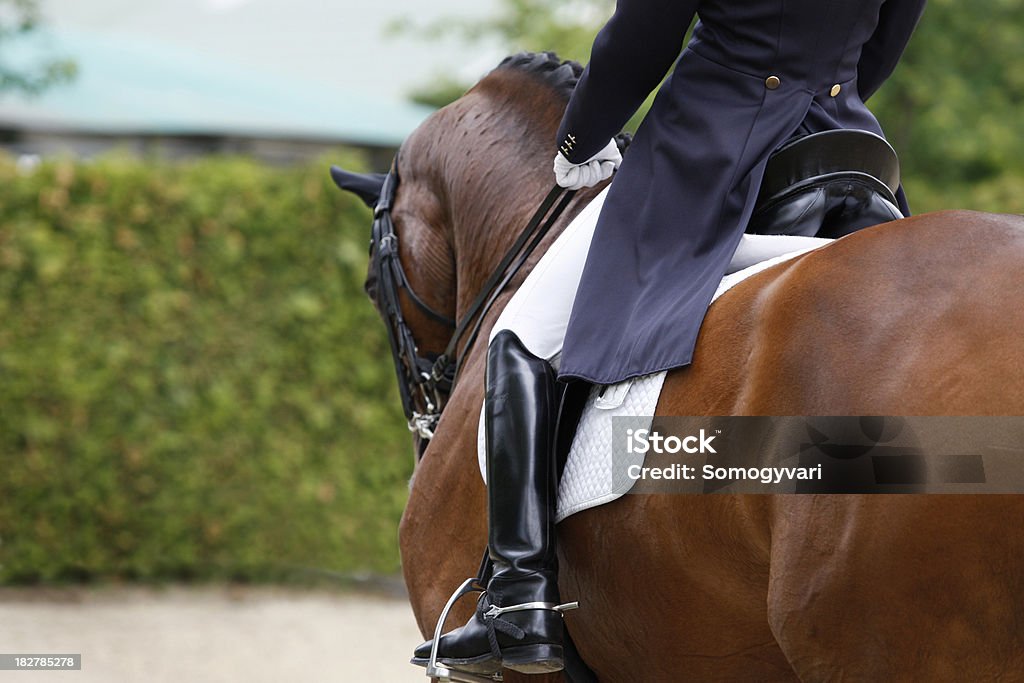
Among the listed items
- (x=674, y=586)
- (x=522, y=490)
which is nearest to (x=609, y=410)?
(x=522, y=490)

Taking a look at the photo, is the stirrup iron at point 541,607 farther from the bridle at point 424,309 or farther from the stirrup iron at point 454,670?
the bridle at point 424,309

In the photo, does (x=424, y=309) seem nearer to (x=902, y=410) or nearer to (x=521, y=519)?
(x=521, y=519)

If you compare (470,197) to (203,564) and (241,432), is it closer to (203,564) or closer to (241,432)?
(241,432)

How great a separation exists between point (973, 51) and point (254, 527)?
312 inches

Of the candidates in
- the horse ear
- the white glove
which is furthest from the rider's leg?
Answer: the horse ear

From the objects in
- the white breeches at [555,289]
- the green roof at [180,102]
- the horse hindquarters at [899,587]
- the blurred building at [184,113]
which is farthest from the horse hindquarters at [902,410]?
the blurred building at [184,113]

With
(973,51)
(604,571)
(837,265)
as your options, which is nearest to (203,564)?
(604,571)

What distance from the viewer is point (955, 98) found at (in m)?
9.88

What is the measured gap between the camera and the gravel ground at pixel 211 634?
19.8 feet

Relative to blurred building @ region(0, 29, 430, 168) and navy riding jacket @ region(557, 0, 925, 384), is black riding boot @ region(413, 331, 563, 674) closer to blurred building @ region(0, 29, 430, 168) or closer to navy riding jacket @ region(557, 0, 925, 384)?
navy riding jacket @ region(557, 0, 925, 384)

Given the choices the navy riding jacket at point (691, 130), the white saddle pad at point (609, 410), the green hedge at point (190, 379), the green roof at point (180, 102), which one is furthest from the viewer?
the green roof at point (180, 102)

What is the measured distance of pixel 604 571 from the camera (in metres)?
2.21

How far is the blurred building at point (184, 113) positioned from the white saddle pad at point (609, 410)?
8239mm

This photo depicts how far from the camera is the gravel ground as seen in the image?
19.8 ft
